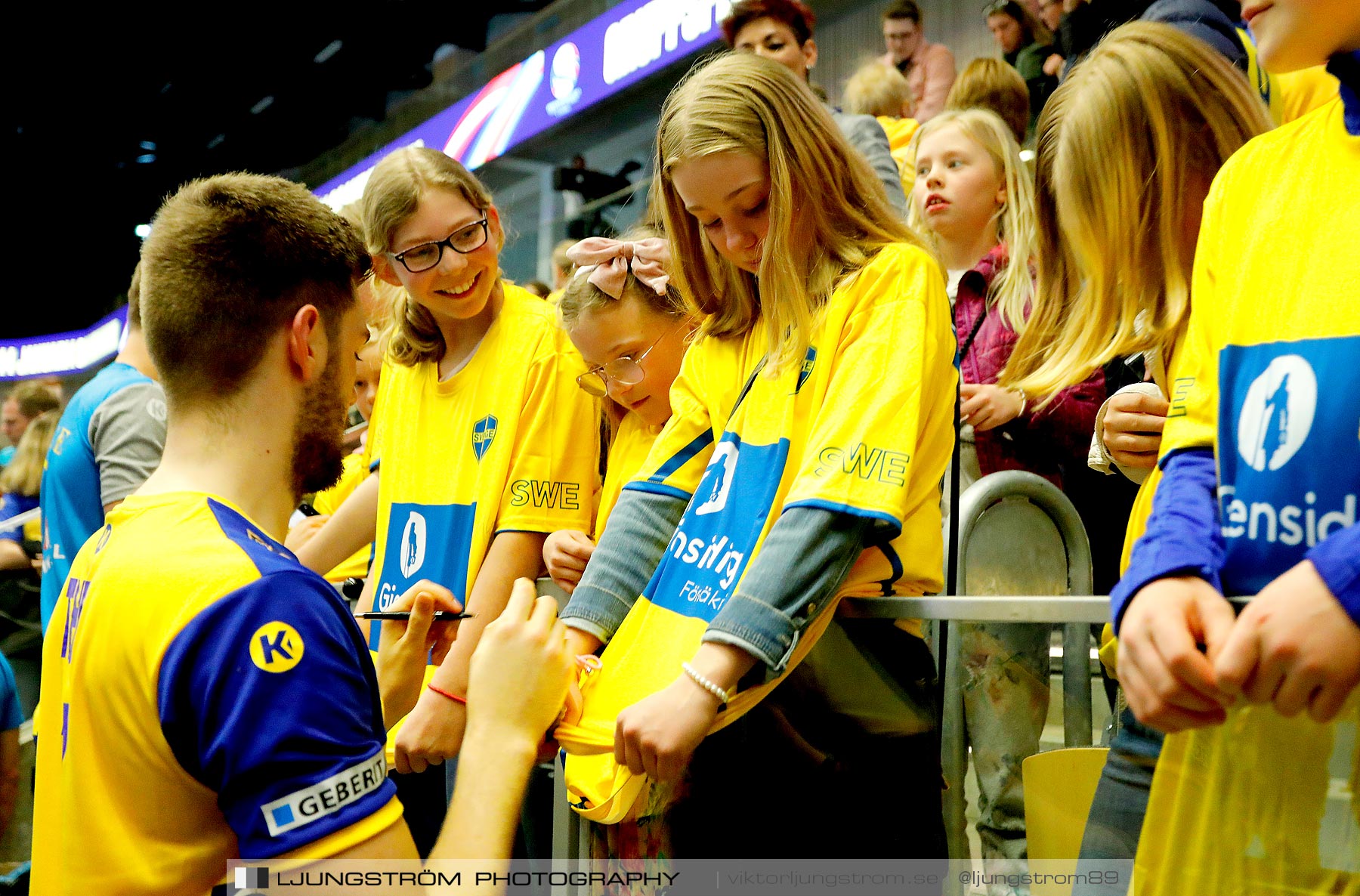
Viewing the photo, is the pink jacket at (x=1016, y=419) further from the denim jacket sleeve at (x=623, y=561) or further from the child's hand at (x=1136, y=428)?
the denim jacket sleeve at (x=623, y=561)

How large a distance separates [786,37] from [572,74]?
6346mm

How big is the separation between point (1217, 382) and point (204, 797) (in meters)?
1.10

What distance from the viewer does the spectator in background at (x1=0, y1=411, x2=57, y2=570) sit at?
15.4ft

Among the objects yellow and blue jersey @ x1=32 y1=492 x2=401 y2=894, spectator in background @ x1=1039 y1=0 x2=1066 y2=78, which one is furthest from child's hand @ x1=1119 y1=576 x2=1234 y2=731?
spectator in background @ x1=1039 y1=0 x2=1066 y2=78

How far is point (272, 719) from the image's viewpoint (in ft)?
3.67

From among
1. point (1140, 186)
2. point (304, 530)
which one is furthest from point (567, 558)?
point (304, 530)

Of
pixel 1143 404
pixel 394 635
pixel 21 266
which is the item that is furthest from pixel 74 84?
pixel 1143 404

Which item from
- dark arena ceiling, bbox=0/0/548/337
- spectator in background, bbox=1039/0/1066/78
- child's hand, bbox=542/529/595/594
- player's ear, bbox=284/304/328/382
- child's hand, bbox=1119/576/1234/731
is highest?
dark arena ceiling, bbox=0/0/548/337

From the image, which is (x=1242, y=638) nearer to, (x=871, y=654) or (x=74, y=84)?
(x=871, y=654)

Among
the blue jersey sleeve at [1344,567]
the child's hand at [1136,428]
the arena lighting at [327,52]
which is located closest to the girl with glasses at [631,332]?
the child's hand at [1136,428]

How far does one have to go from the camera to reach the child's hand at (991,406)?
2.09 meters

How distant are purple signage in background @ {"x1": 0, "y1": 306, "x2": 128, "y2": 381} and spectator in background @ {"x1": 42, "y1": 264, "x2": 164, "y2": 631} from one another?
1533cm

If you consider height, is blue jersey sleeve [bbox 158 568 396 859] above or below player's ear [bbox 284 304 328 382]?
below

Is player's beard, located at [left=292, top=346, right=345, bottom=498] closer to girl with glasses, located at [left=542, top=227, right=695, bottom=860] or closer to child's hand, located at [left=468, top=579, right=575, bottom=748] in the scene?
child's hand, located at [left=468, top=579, right=575, bottom=748]
